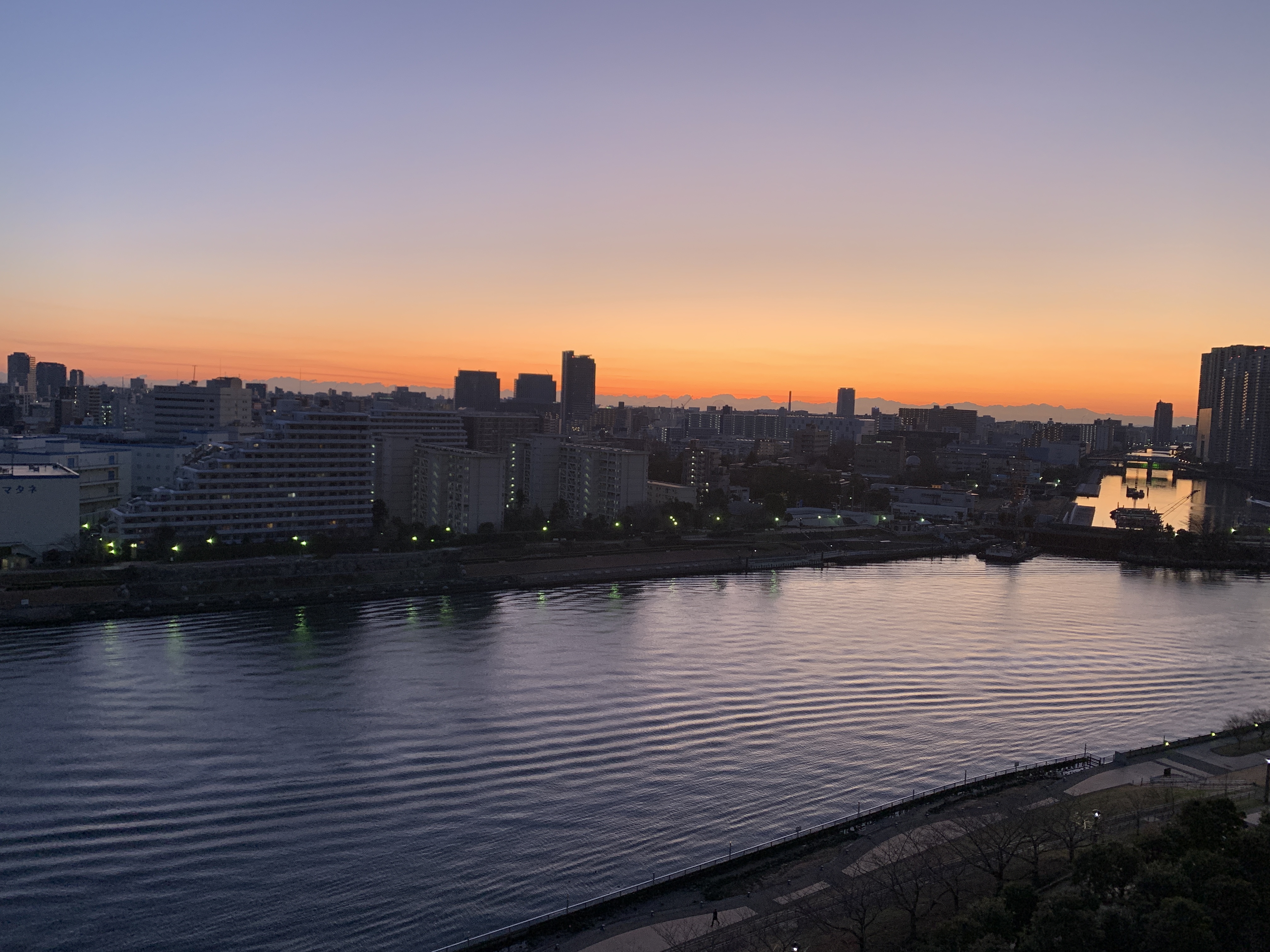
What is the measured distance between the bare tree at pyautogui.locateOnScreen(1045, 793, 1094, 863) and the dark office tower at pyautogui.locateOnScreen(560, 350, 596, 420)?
32.2m

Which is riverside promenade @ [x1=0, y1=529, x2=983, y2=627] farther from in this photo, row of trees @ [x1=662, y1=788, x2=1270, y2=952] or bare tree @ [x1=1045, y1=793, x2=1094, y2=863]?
bare tree @ [x1=1045, y1=793, x2=1094, y2=863]

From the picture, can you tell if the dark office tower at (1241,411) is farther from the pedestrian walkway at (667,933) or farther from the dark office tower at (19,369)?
the dark office tower at (19,369)

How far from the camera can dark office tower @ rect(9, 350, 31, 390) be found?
36.5 meters

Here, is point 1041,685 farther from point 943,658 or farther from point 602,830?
point 602,830

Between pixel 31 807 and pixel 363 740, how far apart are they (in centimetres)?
133

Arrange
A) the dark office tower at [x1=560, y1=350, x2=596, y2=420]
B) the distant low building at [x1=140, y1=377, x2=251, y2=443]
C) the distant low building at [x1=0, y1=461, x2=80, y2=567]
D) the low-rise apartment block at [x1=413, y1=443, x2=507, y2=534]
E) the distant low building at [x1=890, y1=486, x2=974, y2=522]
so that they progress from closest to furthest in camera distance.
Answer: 1. the distant low building at [x1=0, y1=461, x2=80, y2=567]
2. the low-rise apartment block at [x1=413, y1=443, x2=507, y2=534]
3. the distant low building at [x1=890, y1=486, x2=974, y2=522]
4. the distant low building at [x1=140, y1=377, x2=251, y2=443]
5. the dark office tower at [x1=560, y1=350, x2=596, y2=420]

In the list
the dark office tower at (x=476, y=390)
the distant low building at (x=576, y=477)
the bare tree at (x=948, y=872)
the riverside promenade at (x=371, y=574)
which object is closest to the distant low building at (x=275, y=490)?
the riverside promenade at (x=371, y=574)

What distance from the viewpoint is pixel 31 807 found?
3.57 meters

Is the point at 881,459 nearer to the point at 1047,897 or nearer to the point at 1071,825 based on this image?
the point at 1071,825

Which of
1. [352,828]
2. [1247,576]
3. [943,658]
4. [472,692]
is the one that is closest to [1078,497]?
[1247,576]

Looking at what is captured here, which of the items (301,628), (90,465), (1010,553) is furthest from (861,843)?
(90,465)

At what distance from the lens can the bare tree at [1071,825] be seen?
10.3 ft

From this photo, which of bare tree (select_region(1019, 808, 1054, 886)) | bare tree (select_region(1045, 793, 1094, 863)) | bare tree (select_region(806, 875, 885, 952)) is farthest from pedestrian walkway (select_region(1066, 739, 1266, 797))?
bare tree (select_region(806, 875, 885, 952))

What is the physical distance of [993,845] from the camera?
310 cm
